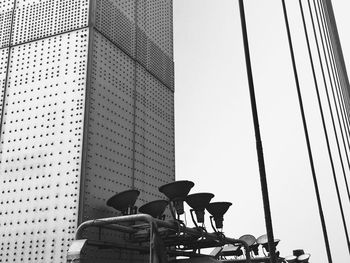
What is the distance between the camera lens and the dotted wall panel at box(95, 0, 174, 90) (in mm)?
6012

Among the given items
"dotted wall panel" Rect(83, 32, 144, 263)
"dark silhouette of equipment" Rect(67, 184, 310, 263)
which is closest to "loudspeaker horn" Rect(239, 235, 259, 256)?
"dark silhouette of equipment" Rect(67, 184, 310, 263)

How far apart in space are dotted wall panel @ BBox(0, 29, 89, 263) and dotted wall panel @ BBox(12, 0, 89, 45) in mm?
154

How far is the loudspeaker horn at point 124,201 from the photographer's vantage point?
479cm

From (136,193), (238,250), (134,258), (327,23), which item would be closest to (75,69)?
(136,193)

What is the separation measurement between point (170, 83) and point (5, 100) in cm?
311

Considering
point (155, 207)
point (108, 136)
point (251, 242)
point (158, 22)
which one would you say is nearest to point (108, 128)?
point (108, 136)

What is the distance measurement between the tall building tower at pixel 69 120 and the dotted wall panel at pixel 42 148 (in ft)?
0.04

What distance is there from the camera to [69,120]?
204 inches

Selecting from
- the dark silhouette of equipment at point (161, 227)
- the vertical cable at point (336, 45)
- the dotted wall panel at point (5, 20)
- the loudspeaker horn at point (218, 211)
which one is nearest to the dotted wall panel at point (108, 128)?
the dark silhouette of equipment at point (161, 227)

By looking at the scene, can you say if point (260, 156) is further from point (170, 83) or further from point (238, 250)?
point (170, 83)

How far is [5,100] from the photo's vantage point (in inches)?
227

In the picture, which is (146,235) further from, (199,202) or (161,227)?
(199,202)

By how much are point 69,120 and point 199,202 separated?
2148 millimetres

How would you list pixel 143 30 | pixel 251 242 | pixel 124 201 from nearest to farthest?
pixel 124 201, pixel 251 242, pixel 143 30
